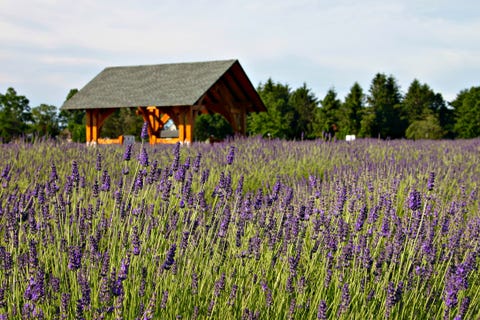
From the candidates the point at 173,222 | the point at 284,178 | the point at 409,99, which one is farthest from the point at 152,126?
the point at 409,99

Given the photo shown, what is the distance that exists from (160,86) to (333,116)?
2839 cm

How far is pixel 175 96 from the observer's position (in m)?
18.6

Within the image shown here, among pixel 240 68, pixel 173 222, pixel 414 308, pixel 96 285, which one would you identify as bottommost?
pixel 414 308

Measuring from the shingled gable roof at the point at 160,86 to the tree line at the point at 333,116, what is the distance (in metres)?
17.0

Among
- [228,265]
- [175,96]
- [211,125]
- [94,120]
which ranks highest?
[175,96]

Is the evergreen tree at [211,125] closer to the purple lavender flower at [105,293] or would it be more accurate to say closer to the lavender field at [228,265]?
the lavender field at [228,265]

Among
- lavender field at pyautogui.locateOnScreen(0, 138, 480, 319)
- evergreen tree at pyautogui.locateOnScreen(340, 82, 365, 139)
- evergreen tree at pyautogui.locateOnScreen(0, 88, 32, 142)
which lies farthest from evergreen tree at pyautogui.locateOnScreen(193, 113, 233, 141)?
lavender field at pyautogui.locateOnScreen(0, 138, 480, 319)

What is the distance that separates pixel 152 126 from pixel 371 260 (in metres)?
18.1

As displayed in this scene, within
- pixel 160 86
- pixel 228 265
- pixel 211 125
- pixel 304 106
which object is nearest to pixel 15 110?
pixel 211 125

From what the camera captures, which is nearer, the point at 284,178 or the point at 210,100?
the point at 284,178

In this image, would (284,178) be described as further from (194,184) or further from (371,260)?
(371,260)

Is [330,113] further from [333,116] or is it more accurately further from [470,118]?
[470,118]

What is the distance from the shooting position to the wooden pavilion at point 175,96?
18.6 meters

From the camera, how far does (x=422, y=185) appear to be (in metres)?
6.07
